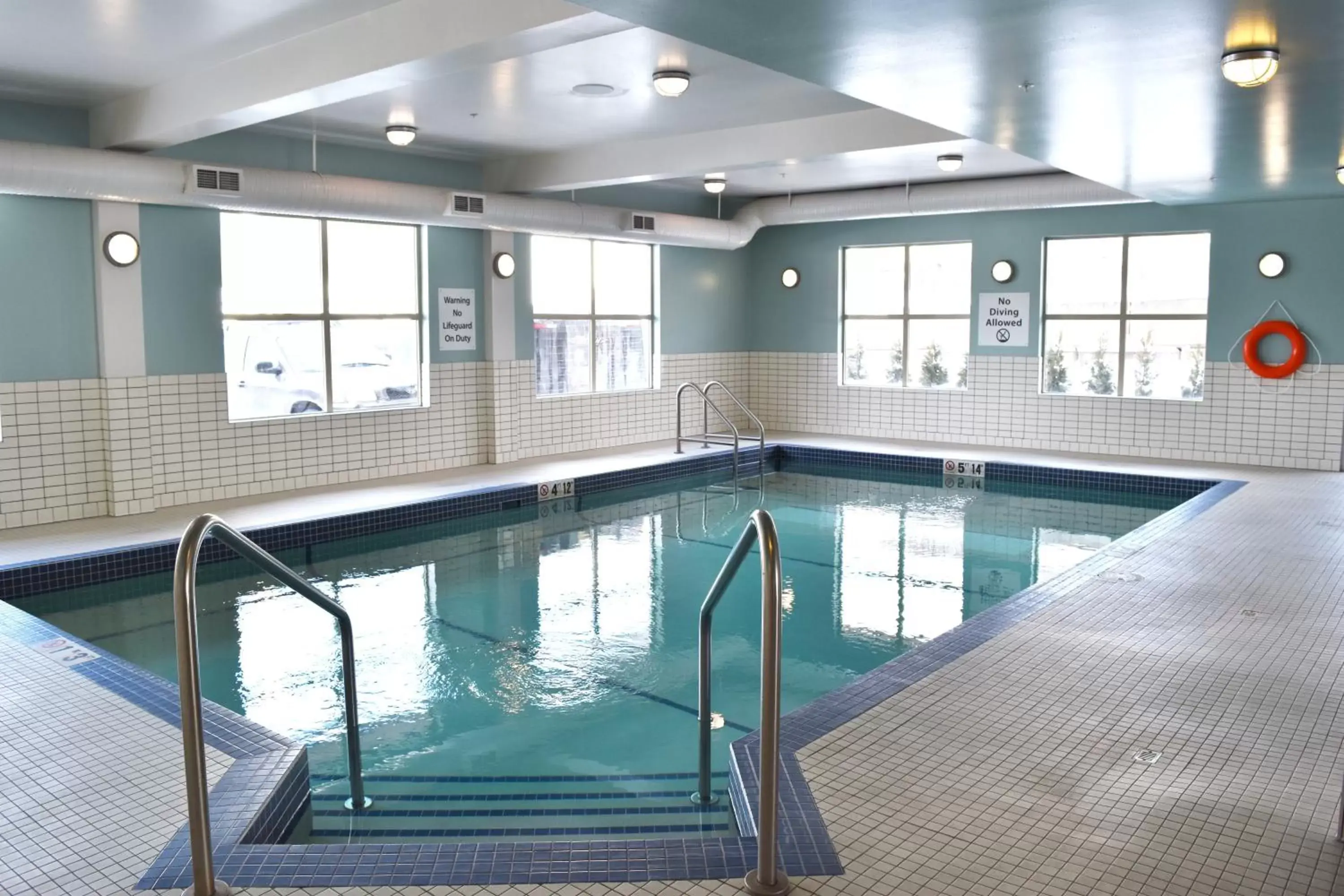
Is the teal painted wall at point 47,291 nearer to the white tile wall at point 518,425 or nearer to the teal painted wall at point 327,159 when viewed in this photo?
the white tile wall at point 518,425

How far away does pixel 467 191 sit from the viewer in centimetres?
799

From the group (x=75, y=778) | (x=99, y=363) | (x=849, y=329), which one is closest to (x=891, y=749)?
(x=75, y=778)

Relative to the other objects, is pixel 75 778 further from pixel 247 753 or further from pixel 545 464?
pixel 545 464

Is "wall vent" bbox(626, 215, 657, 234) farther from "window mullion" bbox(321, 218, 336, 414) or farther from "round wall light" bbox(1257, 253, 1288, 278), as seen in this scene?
"round wall light" bbox(1257, 253, 1288, 278)

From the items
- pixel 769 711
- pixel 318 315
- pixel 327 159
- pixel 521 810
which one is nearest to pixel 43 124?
pixel 327 159

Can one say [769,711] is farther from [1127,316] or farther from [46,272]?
[1127,316]

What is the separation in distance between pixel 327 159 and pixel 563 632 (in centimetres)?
448

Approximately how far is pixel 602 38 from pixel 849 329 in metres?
7.17

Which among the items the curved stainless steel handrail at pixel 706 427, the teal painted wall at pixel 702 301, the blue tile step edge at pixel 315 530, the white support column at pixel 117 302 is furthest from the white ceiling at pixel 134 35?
the teal painted wall at pixel 702 301

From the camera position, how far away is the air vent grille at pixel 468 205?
7773 millimetres

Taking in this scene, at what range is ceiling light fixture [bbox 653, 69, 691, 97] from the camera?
5.18 m

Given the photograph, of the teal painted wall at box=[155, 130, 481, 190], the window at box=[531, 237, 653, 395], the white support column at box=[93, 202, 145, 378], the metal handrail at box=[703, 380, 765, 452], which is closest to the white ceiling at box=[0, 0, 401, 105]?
the white support column at box=[93, 202, 145, 378]

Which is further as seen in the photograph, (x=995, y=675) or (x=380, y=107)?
(x=380, y=107)

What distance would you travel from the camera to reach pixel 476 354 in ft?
30.3
